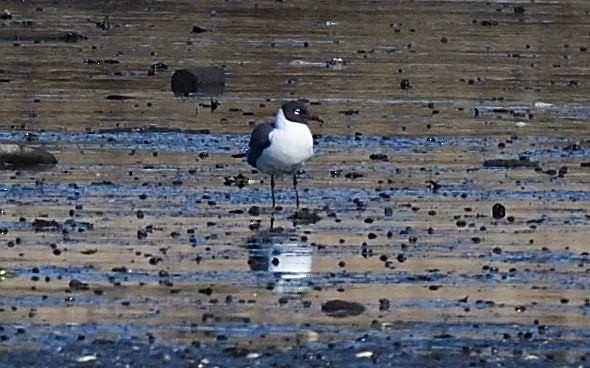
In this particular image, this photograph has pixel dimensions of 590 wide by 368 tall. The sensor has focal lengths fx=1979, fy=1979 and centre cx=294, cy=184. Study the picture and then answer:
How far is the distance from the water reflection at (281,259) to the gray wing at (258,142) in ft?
5.20

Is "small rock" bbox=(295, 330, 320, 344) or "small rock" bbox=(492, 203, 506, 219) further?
"small rock" bbox=(492, 203, 506, 219)

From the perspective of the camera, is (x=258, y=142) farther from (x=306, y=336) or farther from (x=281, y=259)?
(x=306, y=336)

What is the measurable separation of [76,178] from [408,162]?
2703 mm

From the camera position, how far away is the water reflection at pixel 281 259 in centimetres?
1074

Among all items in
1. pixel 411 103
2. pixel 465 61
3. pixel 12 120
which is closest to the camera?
pixel 12 120

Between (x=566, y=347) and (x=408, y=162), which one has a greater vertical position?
(x=408, y=162)

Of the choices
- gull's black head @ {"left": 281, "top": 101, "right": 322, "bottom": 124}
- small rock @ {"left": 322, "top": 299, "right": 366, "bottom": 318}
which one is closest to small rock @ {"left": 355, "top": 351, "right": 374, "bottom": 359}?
small rock @ {"left": 322, "top": 299, "right": 366, "bottom": 318}

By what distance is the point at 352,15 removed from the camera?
1217 inches

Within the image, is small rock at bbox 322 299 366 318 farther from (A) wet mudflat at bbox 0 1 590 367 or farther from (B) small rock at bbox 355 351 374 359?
(B) small rock at bbox 355 351 374 359

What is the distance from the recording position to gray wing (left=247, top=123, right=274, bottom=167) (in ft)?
45.8

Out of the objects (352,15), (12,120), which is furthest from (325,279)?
(352,15)

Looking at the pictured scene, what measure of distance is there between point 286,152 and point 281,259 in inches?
93.5

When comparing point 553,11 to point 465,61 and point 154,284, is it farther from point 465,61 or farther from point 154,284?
point 154,284

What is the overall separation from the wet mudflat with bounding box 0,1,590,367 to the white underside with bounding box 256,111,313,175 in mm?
242
